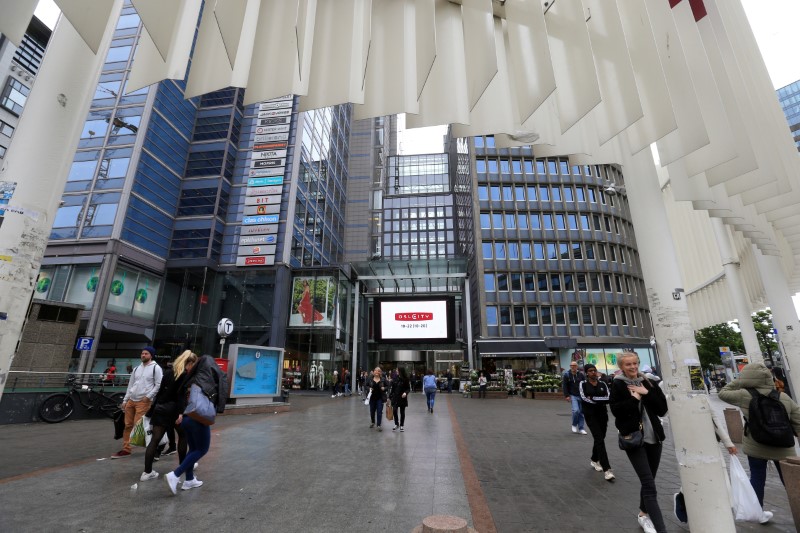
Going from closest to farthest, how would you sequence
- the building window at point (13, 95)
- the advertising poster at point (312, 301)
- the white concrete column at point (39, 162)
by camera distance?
the white concrete column at point (39, 162)
the advertising poster at point (312, 301)
the building window at point (13, 95)

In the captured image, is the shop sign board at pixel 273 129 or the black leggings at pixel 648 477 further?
the shop sign board at pixel 273 129

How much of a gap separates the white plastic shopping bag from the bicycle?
13.0m

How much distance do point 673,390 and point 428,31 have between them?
12.7ft

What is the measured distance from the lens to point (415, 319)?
25.7 meters

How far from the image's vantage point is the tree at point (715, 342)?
140 feet

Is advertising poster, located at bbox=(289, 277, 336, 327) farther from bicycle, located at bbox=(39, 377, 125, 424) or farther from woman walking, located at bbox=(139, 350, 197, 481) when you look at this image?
woman walking, located at bbox=(139, 350, 197, 481)

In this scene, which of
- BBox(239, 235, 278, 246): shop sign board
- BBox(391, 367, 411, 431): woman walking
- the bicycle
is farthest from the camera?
BBox(239, 235, 278, 246): shop sign board

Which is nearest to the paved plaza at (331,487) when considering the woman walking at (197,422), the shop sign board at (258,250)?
the woman walking at (197,422)

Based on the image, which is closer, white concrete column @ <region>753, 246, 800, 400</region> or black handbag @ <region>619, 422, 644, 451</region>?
black handbag @ <region>619, 422, 644, 451</region>

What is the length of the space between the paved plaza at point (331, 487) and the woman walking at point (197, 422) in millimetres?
210

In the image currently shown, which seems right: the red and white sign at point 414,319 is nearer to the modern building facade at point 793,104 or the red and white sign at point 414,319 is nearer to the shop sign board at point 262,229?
the shop sign board at point 262,229

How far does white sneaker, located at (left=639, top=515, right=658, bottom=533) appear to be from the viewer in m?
3.68

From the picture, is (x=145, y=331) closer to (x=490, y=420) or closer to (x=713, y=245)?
(x=490, y=420)

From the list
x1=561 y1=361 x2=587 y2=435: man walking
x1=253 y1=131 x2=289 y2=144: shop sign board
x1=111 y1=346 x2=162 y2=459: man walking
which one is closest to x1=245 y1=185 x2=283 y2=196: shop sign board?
x1=253 y1=131 x2=289 y2=144: shop sign board
